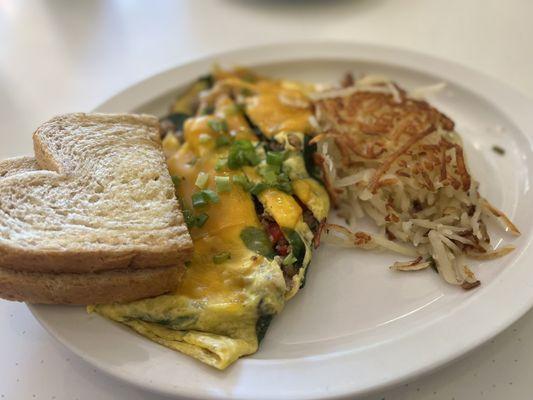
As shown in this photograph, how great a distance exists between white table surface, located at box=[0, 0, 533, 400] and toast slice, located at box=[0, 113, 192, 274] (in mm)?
850

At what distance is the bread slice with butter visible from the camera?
5.26 feet

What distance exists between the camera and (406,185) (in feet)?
7.11

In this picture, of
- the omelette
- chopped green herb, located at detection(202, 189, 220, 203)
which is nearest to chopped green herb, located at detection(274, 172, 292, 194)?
the omelette

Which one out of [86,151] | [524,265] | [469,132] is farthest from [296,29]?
[524,265]

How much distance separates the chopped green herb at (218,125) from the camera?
89.9 inches

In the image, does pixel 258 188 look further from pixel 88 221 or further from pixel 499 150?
pixel 499 150

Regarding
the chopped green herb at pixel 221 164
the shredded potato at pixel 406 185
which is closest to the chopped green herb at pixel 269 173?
the chopped green herb at pixel 221 164

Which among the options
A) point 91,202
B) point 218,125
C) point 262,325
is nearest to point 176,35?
point 218,125

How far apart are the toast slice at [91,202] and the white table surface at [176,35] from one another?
850 millimetres

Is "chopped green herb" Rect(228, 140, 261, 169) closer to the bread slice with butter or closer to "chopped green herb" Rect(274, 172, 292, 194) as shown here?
"chopped green herb" Rect(274, 172, 292, 194)

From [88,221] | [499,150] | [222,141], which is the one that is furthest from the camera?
[499,150]

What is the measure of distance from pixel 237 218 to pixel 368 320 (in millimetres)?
618

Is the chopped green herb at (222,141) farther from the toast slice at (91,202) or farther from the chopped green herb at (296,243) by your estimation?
the chopped green herb at (296,243)

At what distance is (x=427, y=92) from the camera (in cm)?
262
